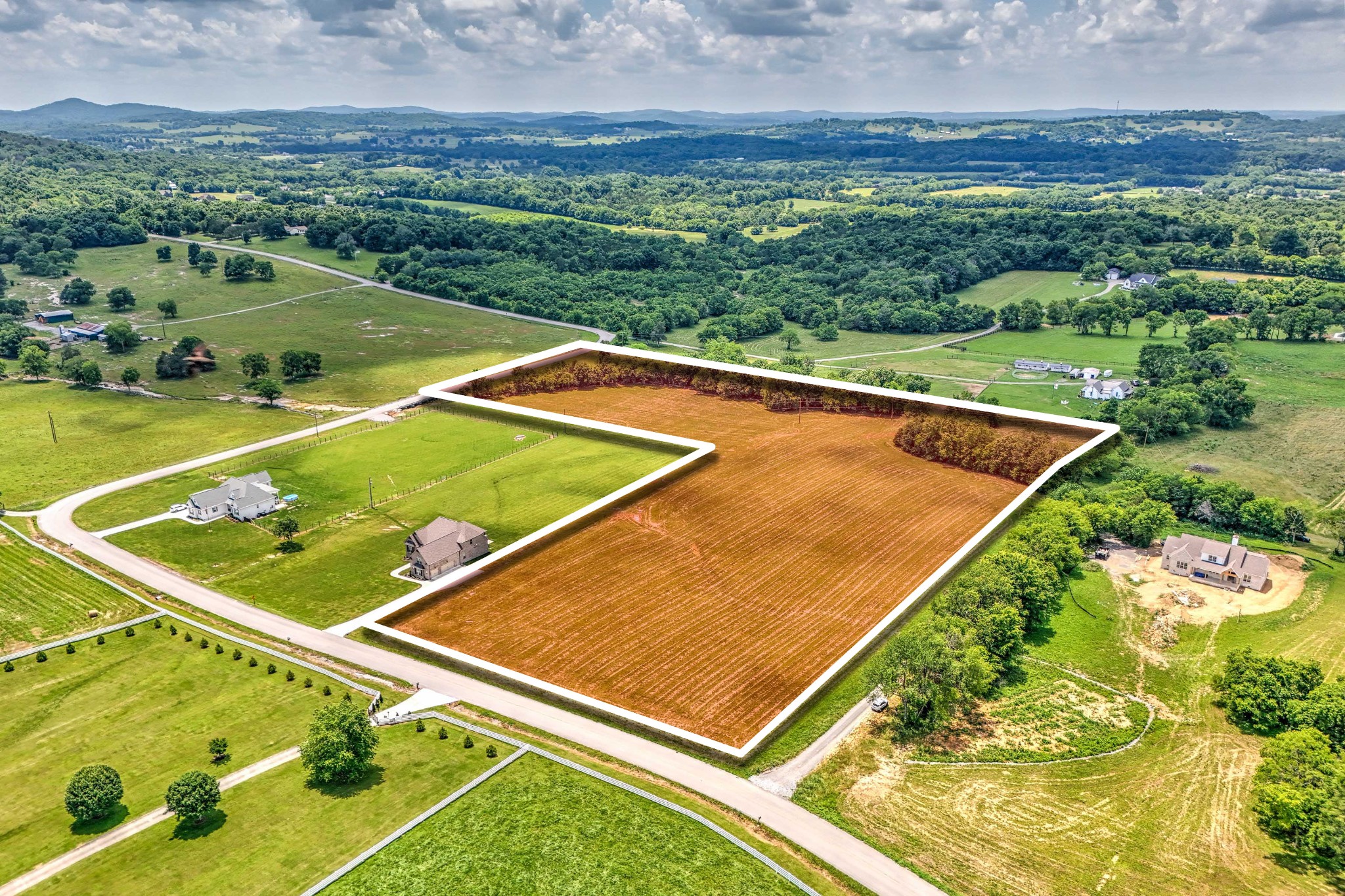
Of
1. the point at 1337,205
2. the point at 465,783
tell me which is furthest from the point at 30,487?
the point at 1337,205

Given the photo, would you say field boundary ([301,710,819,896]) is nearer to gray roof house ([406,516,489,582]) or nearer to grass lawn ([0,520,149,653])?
gray roof house ([406,516,489,582])

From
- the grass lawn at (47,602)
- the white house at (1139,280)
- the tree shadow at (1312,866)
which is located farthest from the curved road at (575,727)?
Answer: the white house at (1139,280)

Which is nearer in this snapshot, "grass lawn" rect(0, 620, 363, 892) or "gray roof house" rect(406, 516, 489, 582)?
"grass lawn" rect(0, 620, 363, 892)

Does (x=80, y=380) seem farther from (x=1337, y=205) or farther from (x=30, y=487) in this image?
(x=1337, y=205)

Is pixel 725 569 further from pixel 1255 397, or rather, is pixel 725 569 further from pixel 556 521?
pixel 1255 397

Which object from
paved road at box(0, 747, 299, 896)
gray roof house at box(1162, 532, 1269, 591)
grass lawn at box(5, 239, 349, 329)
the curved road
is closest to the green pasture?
gray roof house at box(1162, 532, 1269, 591)

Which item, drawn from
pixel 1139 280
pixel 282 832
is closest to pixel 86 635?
pixel 282 832

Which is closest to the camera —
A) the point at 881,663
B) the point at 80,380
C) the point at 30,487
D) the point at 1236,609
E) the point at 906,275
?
the point at 881,663
